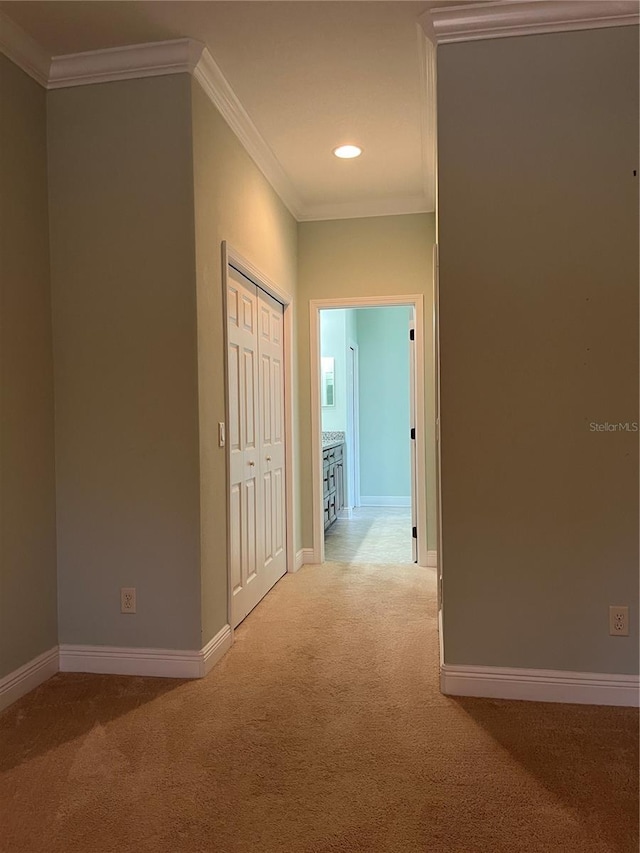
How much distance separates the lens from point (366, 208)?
14.6ft

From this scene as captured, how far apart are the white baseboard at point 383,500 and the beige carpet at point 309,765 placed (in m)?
4.79

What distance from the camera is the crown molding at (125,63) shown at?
253cm

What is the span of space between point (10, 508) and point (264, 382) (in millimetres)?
1752

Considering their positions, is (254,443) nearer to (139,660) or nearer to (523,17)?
(139,660)

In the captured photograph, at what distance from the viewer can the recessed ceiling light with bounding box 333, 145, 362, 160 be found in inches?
138

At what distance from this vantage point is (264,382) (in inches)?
150

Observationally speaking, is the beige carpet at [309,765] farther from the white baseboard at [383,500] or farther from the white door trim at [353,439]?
the white baseboard at [383,500]

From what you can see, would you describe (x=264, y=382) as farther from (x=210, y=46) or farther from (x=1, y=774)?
(x=1, y=774)

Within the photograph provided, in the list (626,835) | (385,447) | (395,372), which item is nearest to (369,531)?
(385,447)

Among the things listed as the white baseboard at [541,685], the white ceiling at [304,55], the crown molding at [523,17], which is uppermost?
the white ceiling at [304,55]

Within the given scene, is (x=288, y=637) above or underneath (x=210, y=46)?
underneath

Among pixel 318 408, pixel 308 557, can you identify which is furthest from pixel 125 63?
pixel 308 557

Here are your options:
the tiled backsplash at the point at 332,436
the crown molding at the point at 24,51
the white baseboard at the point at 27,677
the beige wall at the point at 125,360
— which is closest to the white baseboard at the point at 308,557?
the tiled backsplash at the point at 332,436

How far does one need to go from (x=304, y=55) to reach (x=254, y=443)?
77.6 inches
